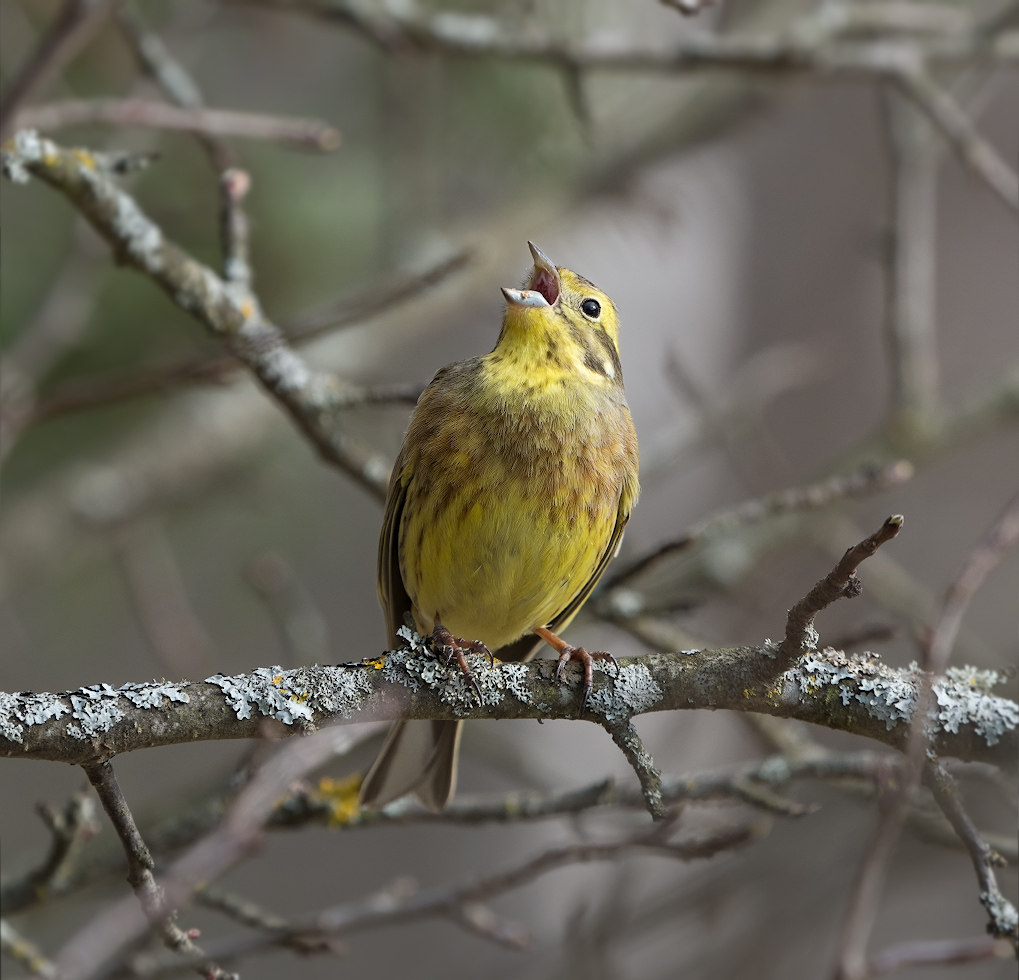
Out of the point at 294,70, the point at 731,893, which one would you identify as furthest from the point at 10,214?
the point at 731,893

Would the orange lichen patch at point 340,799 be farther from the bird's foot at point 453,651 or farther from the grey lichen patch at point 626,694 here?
the grey lichen patch at point 626,694

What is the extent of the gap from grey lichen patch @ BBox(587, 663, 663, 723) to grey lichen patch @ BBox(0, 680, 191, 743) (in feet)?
2.87

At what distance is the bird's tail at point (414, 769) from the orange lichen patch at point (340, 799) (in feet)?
0.14

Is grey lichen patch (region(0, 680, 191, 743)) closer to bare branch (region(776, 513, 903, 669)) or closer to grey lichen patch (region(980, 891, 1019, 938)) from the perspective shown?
bare branch (region(776, 513, 903, 669))

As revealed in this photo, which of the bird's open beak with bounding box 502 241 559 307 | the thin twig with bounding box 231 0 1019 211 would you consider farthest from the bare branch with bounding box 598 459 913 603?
the thin twig with bounding box 231 0 1019 211

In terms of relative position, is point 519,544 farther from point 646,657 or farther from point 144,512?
point 144,512

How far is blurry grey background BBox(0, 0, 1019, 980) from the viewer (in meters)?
4.98

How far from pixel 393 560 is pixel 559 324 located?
0.92m

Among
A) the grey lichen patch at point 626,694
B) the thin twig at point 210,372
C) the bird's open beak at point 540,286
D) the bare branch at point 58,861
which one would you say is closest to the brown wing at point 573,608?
the bird's open beak at point 540,286

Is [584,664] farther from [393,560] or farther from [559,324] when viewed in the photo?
[559,324]

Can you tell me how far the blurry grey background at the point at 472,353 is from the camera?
196 inches

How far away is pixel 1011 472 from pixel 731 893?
160 inches

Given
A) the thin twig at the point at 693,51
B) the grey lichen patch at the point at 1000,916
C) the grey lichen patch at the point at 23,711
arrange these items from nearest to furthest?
1. the grey lichen patch at the point at 23,711
2. the grey lichen patch at the point at 1000,916
3. the thin twig at the point at 693,51

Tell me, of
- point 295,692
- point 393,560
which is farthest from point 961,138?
point 295,692
